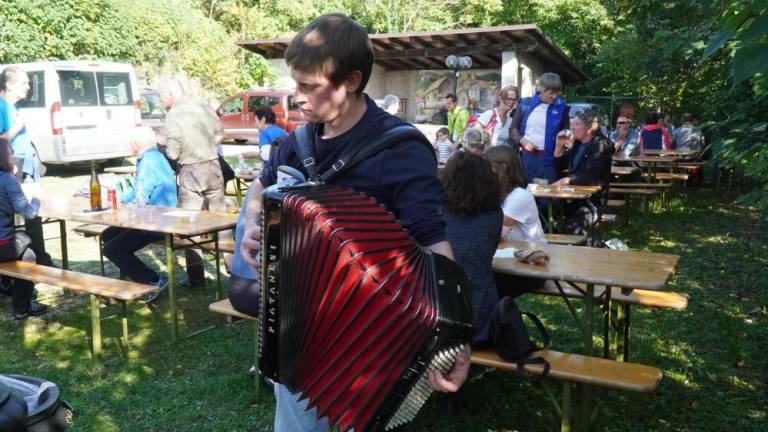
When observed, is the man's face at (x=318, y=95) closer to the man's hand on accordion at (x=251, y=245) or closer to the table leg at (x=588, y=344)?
the man's hand on accordion at (x=251, y=245)

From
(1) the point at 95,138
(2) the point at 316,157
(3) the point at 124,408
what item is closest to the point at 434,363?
(2) the point at 316,157

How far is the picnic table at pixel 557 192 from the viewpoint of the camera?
676 cm

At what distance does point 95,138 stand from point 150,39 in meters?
9.03

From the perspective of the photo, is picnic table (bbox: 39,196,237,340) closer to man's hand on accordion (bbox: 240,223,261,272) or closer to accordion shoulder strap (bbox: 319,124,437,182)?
man's hand on accordion (bbox: 240,223,261,272)

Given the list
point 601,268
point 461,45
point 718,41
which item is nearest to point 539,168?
point 601,268

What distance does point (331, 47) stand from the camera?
5.89 feet

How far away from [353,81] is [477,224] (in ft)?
5.63

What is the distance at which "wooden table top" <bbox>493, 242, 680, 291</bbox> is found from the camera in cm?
328

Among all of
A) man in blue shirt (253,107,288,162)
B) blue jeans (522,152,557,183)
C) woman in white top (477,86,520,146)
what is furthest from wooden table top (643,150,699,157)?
man in blue shirt (253,107,288,162)

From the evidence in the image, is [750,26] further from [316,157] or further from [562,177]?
[562,177]

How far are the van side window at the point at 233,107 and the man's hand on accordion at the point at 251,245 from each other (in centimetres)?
1965

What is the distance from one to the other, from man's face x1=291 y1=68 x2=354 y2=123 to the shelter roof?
1637 centimetres

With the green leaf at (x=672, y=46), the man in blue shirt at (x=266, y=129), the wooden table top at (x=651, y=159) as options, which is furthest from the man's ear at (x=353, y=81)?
the wooden table top at (x=651, y=159)

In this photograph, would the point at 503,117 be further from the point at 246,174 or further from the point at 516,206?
the point at 516,206
